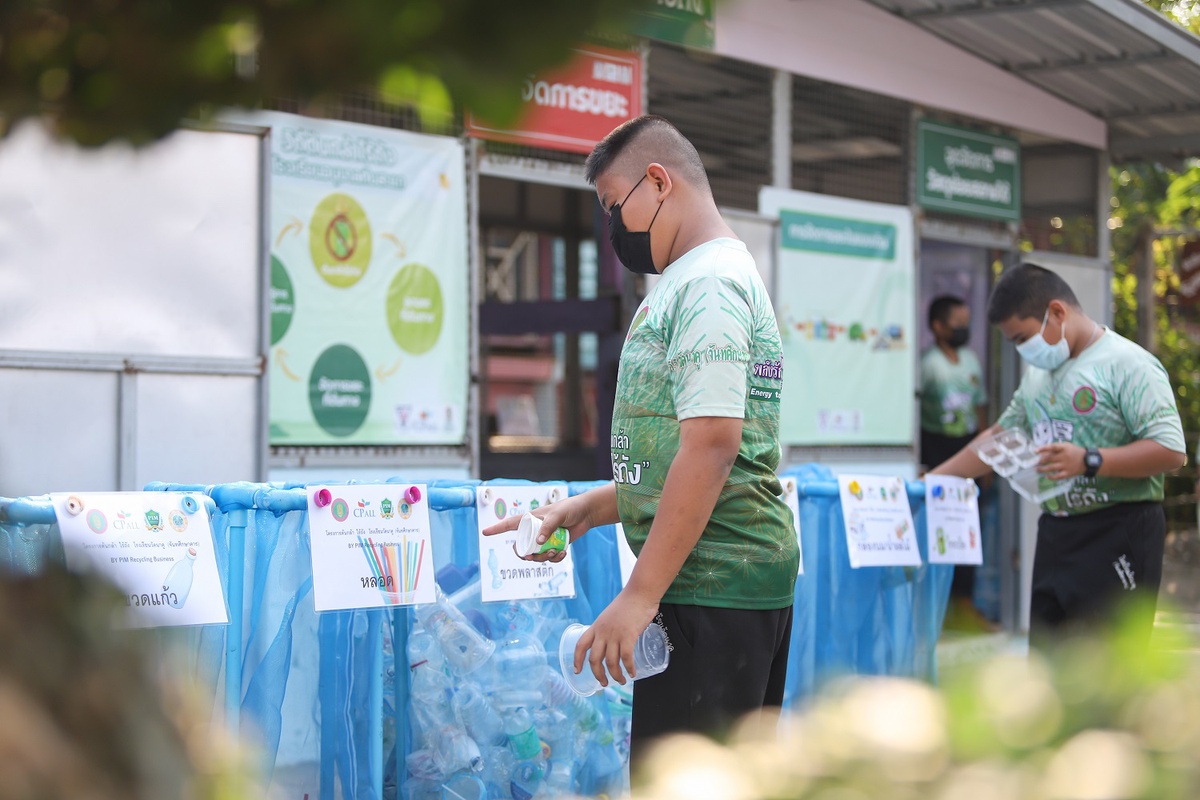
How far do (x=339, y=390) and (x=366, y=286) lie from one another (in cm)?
51

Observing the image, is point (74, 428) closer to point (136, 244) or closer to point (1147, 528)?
point (136, 244)

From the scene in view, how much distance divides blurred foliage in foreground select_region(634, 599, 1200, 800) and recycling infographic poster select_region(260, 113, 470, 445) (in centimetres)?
512

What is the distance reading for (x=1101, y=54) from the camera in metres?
9.17

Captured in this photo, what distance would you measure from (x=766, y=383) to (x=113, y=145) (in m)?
2.04

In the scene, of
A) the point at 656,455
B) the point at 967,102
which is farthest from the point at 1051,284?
the point at 967,102

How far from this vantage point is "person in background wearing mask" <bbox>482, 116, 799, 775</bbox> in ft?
8.80

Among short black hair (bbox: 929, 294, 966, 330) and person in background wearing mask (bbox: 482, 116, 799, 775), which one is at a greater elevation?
short black hair (bbox: 929, 294, 966, 330)

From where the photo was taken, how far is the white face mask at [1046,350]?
207 inches

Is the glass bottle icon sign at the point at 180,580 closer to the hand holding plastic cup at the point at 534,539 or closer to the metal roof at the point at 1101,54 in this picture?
the hand holding plastic cup at the point at 534,539

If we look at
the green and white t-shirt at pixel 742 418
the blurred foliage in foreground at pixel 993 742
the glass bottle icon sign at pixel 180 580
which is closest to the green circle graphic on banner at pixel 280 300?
the glass bottle icon sign at pixel 180 580

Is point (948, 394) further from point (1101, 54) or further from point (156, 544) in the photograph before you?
point (156, 544)

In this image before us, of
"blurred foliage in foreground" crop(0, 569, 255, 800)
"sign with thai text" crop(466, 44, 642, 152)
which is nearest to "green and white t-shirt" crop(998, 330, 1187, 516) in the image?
"sign with thai text" crop(466, 44, 642, 152)

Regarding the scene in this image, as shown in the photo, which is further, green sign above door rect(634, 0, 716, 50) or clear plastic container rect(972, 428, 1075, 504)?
green sign above door rect(634, 0, 716, 50)

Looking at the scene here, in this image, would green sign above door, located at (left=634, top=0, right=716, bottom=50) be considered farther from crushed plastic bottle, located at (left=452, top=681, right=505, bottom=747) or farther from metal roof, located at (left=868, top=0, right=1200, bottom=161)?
crushed plastic bottle, located at (left=452, top=681, right=505, bottom=747)
